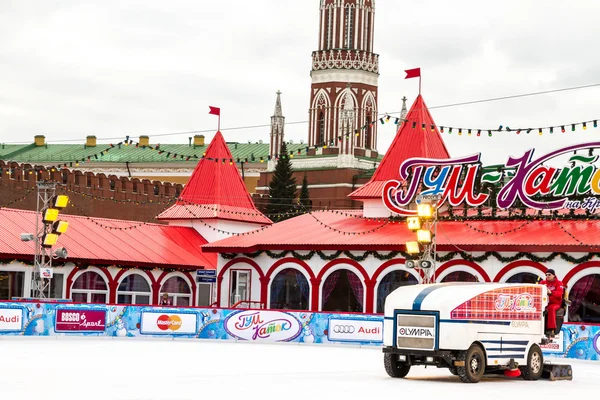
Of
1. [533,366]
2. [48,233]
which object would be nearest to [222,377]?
[533,366]

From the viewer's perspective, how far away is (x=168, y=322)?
120 feet

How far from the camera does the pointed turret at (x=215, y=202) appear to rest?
→ 53938 mm

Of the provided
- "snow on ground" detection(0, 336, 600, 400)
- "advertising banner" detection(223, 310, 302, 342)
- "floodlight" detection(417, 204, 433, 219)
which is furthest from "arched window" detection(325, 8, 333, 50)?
"snow on ground" detection(0, 336, 600, 400)

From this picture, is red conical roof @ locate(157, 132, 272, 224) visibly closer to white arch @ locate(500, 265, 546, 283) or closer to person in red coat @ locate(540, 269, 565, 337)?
white arch @ locate(500, 265, 546, 283)

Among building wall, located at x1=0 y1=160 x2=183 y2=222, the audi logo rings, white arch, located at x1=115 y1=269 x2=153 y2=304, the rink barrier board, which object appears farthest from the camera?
building wall, located at x1=0 y1=160 x2=183 y2=222

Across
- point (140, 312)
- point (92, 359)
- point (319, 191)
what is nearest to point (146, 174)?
point (319, 191)

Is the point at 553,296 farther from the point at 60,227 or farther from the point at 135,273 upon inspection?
the point at 135,273

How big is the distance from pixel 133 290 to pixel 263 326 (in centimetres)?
1130

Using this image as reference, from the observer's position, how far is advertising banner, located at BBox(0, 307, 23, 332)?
110 ft

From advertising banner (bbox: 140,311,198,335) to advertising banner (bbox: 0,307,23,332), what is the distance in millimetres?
4098

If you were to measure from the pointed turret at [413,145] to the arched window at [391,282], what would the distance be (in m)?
6.49

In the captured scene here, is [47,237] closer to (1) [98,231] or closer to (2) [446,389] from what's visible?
(1) [98,231]

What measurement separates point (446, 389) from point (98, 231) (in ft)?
102

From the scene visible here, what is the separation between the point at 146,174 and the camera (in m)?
130
